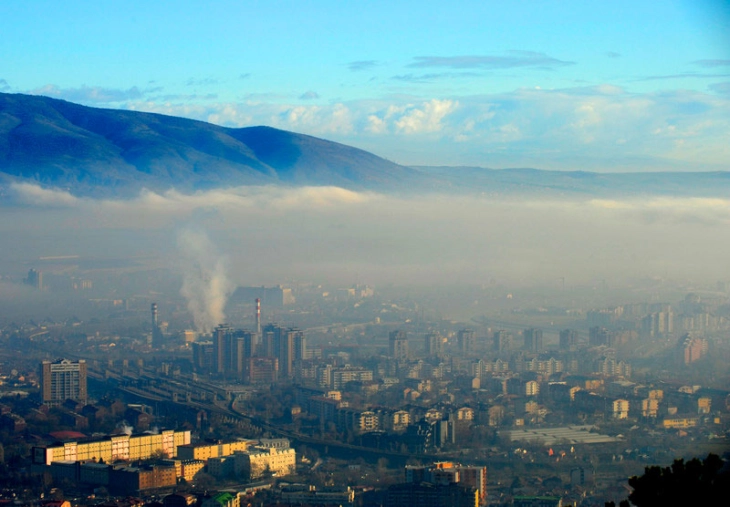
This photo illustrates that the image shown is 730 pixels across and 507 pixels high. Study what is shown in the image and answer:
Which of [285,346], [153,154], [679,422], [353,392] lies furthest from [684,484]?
[153,154]

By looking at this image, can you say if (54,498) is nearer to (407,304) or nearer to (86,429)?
(86,429)

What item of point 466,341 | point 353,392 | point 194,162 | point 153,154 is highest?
point 153,154

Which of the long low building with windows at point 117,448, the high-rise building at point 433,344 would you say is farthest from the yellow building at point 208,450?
the high-rise building at point 433,344

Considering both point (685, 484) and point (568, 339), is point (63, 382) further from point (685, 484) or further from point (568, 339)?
point (685, 484)

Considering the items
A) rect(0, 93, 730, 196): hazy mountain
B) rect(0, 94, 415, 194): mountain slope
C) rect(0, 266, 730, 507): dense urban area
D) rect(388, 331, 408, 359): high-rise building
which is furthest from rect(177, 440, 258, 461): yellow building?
rect(0, 94, 415, 194): mountain slope

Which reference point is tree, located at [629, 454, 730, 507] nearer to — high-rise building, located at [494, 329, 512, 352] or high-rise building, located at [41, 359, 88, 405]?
high-rise building, located at [41, 359, 88, 405]

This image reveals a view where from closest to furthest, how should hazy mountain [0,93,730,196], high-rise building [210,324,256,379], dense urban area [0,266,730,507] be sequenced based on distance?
1. dense urban area [0,266,730,507]
2. high-rise building [210,324,256,379]
3. hazy mountain [0,93,730,196]

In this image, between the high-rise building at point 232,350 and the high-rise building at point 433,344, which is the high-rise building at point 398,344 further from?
the high-rise building at point 232,350
